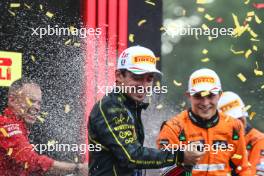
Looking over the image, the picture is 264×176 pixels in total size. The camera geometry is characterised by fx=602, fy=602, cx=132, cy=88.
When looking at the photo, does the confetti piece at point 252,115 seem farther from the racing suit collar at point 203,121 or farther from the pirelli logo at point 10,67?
the pirelli logo at point 10,67

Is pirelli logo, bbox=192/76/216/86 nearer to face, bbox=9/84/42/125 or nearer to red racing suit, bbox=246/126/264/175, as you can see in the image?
red racing suit, bbox=246/126/264/175

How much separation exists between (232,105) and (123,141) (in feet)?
4.21

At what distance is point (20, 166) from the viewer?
329cm

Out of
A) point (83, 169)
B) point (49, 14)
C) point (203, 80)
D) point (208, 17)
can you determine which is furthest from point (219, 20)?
point (83, 169)

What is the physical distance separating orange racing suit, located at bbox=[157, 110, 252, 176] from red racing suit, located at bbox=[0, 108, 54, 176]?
0.71 m

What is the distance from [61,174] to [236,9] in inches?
54.4

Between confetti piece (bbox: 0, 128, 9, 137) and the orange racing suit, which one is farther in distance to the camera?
confetti piece (bbox: 0, 128, 9, 137)

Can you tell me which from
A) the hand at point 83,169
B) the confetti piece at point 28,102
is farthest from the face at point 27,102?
the hand at point 83,169

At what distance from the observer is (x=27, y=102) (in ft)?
11.1

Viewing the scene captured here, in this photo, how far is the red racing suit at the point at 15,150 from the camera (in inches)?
129

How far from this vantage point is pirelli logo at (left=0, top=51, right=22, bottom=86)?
3375 mm

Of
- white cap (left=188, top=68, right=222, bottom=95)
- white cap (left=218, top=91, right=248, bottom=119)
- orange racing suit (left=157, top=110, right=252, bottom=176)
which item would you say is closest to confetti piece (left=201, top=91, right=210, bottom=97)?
white cap (left=188, top=68, right=222, bottom=95)

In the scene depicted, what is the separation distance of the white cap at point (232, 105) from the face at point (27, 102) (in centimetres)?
108

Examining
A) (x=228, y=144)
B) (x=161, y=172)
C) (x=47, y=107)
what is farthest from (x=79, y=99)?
(x=228, y=144)
